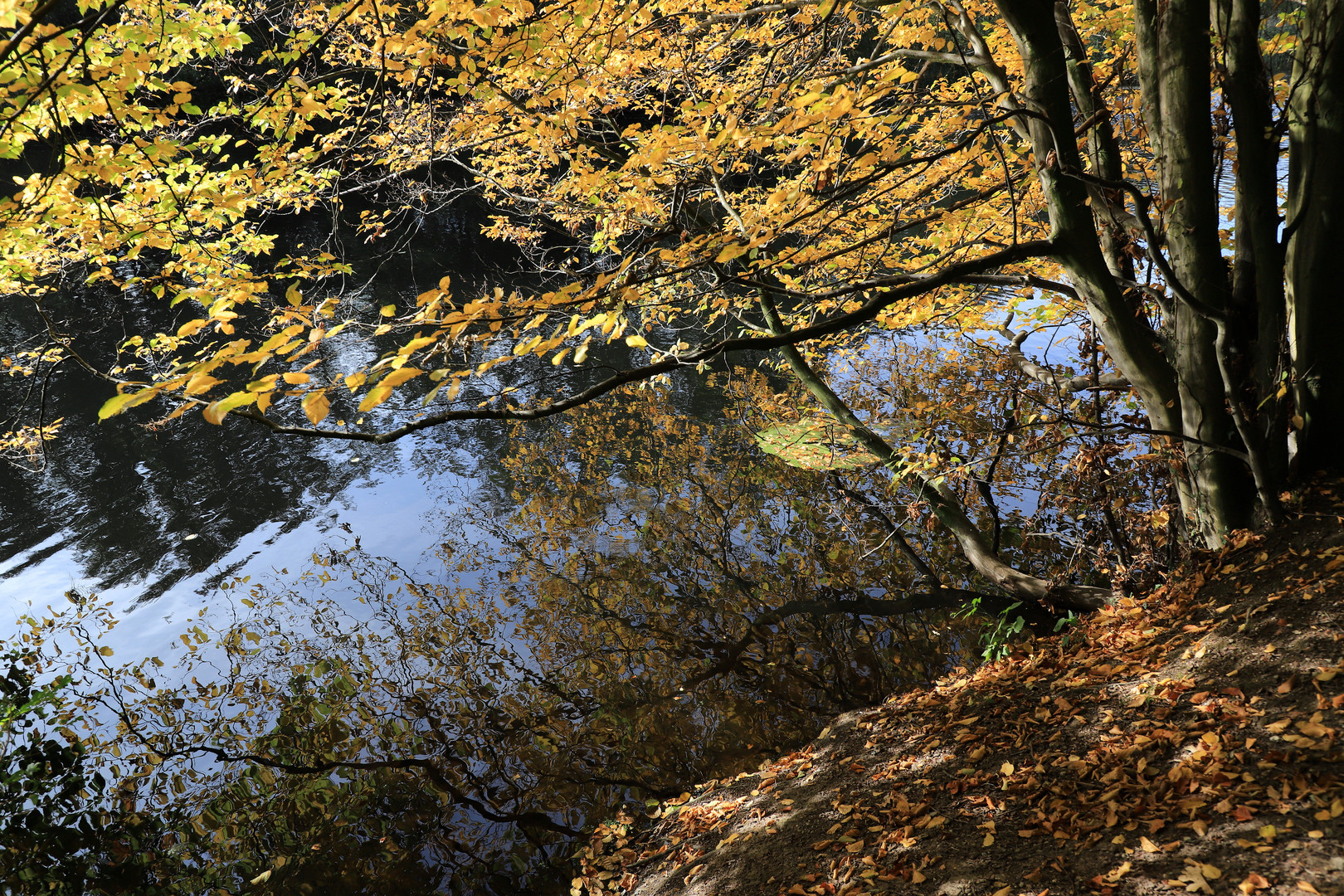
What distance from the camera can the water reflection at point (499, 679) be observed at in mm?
5230

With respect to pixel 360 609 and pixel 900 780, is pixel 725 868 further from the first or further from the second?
pixel 360 609

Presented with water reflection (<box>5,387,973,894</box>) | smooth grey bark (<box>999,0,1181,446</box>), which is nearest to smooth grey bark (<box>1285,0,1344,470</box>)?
smooth grey bark (<box>999,0,1181,446</box>)

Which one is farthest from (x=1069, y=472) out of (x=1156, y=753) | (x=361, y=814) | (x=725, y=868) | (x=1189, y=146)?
(x=361, y=814)

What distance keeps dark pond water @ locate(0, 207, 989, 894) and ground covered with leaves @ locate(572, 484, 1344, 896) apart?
1.18 metres

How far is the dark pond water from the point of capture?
5375 mm

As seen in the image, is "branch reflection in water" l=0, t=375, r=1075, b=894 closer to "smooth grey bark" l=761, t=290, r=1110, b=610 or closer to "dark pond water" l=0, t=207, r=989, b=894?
"dark pond water" l=0, t=207, r=989, b=894

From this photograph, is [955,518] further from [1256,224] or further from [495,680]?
[495,680]

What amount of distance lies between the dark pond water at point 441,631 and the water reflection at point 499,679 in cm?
3

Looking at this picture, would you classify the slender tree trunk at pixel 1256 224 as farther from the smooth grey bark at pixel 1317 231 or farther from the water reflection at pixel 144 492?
the water reflection at pixel 144 492

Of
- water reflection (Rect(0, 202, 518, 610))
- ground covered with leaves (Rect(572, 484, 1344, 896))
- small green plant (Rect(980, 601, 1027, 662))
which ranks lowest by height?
small green plant (Rect(980, 601, 1027, 662))

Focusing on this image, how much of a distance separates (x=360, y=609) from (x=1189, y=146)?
825cm

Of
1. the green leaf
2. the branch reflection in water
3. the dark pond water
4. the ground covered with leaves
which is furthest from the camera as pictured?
the green leaf

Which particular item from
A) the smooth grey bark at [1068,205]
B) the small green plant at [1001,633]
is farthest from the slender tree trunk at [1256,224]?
the small green plant at [1001,633]

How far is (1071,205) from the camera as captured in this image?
3596 mm
